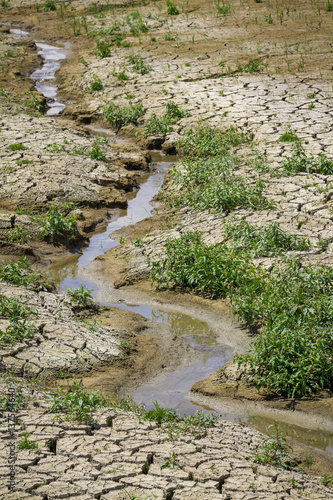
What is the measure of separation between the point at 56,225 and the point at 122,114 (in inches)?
181

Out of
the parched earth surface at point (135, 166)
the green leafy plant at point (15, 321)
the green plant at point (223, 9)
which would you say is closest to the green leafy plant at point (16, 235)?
the parched earth surface at point (135, 166)

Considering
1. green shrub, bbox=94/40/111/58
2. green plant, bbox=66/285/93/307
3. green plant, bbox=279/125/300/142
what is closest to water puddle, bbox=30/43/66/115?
green shrub, bbox=94/40/111/58

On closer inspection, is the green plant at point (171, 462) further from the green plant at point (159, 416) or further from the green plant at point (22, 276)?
the green plant at point (22, 276)

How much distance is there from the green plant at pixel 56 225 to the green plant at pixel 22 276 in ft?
3.44

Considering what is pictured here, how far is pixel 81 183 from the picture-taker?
→ 30.1 feet

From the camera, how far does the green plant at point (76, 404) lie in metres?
4.25

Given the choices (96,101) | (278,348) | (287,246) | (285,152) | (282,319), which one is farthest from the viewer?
(96,101)

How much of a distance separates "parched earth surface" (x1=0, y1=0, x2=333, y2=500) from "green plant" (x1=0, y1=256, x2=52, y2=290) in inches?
10.8

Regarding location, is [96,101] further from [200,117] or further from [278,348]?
[278,348]

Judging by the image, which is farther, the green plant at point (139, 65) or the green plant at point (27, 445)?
the green plant at point (139, 65)

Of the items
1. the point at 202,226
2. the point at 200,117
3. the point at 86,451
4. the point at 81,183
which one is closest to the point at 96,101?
the point at 200,117

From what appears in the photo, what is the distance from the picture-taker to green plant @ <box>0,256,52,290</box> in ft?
21.0

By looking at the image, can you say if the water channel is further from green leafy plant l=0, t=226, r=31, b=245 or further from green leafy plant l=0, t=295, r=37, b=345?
green leafy plant l=0, t=295, r=37, b=345

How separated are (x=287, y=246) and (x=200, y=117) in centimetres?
486
